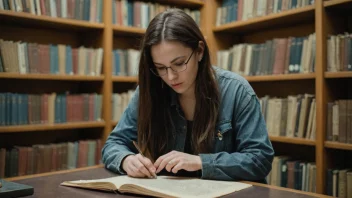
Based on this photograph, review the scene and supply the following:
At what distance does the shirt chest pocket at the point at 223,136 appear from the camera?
4.58ft

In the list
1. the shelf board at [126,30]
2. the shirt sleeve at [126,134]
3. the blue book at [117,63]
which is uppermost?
the shelf board at [126,30]

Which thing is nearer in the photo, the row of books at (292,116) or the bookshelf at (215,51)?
the bookshelf at (215,51)

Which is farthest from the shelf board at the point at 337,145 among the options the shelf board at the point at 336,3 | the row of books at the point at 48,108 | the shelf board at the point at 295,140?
the row of books at the point at 48,108

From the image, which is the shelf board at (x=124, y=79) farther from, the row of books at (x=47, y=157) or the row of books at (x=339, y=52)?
the row of books at (x=339, y=52)

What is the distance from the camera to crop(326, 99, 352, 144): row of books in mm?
2148

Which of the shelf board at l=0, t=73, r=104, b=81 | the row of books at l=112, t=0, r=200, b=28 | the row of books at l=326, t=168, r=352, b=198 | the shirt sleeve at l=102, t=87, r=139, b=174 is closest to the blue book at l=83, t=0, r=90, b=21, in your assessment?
the row of books at l=112, t=0, r=200, b=28

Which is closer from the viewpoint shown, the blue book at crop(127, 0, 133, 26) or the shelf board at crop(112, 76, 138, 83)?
the shelf board at crop(112, 76, 138, 83)

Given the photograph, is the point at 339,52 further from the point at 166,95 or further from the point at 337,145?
the point at 166,95

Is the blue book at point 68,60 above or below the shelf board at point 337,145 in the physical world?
above

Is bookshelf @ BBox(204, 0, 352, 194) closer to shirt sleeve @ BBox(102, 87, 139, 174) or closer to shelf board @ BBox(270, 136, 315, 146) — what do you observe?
shelf board @ BBox(270, 136, 315, 146)

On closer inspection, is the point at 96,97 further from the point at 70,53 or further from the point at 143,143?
the point at 143,143

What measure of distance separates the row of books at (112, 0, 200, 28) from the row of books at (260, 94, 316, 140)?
44.9 inches

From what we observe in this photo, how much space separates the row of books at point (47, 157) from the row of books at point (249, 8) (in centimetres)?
142

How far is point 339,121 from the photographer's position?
85.8 inches
